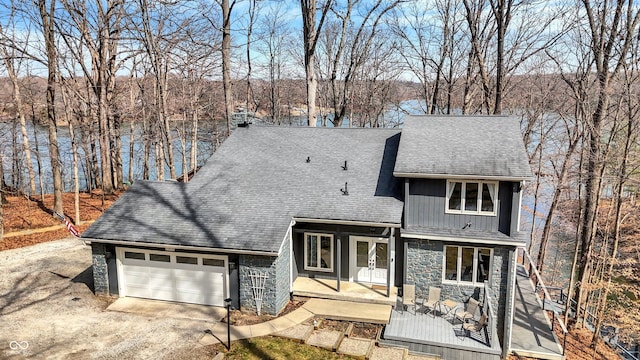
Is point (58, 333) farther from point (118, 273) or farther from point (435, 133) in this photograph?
point (435, 133)

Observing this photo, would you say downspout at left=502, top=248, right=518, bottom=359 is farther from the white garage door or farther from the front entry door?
the white garage door

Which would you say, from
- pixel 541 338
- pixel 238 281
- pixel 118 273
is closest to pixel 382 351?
pixel 238 281

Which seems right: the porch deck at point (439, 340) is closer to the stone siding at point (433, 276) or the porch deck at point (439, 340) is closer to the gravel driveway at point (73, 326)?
the stone siding at point (433, 276)

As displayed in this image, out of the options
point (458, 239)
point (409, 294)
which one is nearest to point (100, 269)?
point (409, 294)

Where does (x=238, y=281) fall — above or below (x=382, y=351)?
above

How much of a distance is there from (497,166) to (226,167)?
856 centimetres

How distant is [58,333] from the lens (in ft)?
33.2

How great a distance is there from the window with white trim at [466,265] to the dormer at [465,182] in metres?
0.57

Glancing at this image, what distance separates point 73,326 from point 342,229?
7344 mm

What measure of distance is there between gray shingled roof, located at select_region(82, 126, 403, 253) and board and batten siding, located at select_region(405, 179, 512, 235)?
0.51m

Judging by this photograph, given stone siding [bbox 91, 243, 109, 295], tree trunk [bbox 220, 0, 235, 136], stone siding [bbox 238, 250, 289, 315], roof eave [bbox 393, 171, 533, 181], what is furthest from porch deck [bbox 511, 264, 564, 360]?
tree trunk [bbox 220, 0, 235, 136]

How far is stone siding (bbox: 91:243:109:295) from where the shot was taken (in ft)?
39.3

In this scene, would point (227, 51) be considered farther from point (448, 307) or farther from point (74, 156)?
point (448, 307)

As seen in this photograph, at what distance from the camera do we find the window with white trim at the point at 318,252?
12750mm
